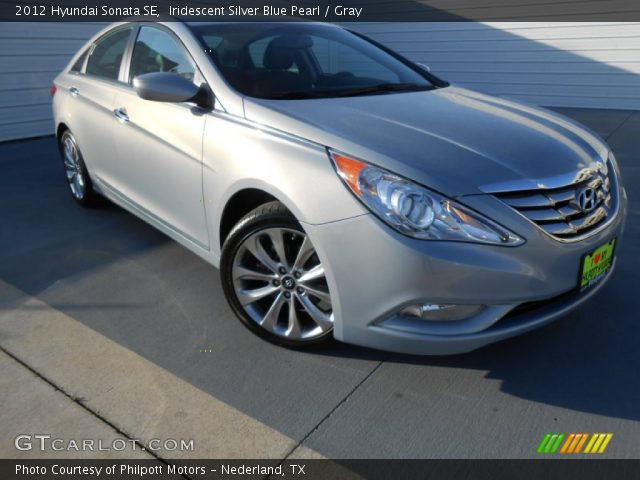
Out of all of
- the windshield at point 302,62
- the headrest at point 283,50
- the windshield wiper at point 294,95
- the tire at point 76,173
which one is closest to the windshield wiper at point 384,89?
the windshield at point 302,62

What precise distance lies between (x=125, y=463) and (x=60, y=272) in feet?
5.94

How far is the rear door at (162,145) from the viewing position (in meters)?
2.73

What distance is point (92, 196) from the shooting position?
4277 millimetres

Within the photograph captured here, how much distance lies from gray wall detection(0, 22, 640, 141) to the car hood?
427cm

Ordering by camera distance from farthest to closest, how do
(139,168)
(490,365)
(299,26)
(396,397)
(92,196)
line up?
1. (92,196)
2. (299,26)
3. (139,168)
4. (490,365)
5. (396,397)

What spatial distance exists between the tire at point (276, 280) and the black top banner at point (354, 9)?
443cm

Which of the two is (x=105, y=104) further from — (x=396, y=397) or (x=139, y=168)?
(x=396, y=397)

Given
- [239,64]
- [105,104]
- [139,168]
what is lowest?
[139,168]

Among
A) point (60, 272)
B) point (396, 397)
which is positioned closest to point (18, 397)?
point (60, 272)

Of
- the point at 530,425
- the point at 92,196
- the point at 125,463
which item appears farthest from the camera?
the point at 92,196

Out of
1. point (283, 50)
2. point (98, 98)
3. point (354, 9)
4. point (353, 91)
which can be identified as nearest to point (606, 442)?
point (353, 91)

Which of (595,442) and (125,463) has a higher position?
(595,442)
